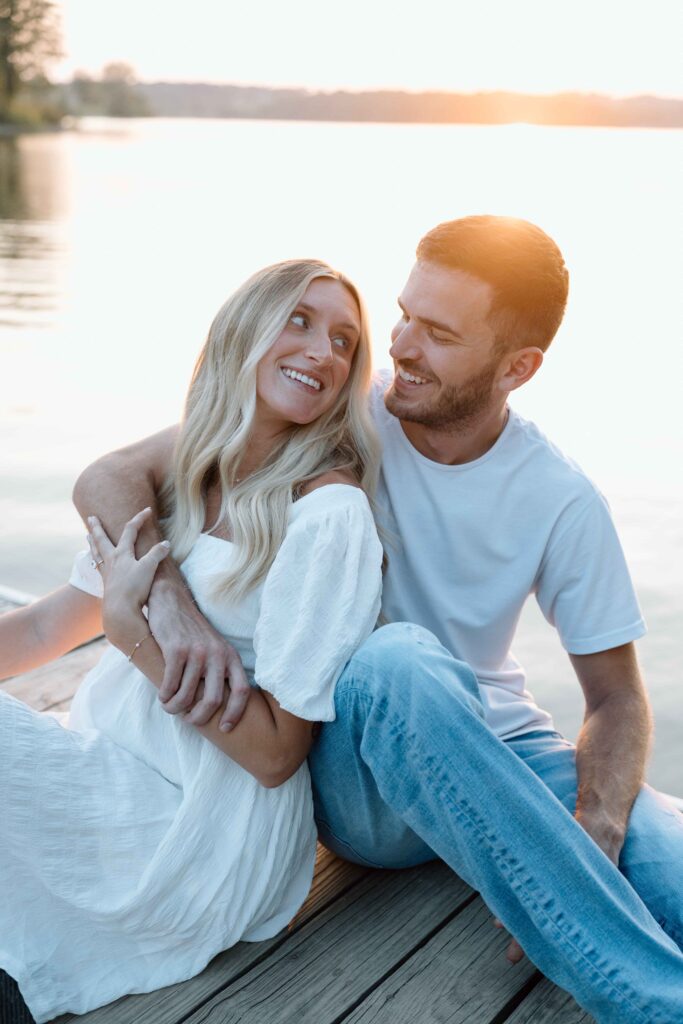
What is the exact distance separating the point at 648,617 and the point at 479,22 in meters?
37.8

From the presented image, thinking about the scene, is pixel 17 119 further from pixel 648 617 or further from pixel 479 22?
pixel 648 617

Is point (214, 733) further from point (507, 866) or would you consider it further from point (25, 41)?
point (25, 41)

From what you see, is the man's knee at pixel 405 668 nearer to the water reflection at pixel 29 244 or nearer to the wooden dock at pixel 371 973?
the wooden dock at pixel 371 973

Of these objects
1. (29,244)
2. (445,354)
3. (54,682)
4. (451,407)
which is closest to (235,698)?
(451,407)

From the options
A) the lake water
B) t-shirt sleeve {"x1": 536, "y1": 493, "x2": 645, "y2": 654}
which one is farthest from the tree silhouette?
t-shirt sleeve {"x1": 536, "y1": 493, "x2": 645, "y2": 654}

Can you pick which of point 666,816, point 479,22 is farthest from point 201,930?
point 479,22

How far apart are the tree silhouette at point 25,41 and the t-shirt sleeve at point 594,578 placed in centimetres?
5216

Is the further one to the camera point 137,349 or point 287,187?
point 287,187

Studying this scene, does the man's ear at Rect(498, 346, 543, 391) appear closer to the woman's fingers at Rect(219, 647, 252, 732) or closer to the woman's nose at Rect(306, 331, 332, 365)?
the woman's nose at Rect(306, 331, 332, 365)

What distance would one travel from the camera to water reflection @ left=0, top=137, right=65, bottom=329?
405 inches

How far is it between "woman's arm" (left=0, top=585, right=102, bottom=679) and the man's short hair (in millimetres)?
1039

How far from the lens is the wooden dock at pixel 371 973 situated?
1.90 m

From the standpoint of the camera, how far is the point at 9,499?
533 centimetres

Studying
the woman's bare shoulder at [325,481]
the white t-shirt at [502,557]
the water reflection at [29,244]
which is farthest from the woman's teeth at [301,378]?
the water reflection at [29,244]
